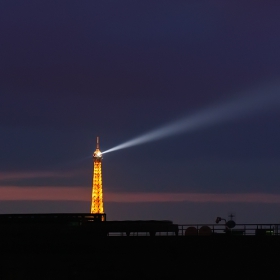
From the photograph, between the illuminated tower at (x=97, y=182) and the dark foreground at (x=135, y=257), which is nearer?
the dark foreground at (x=135, y=257)

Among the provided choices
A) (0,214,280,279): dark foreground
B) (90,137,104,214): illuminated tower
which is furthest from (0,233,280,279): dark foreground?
(90,137,104,214): illuminated tower

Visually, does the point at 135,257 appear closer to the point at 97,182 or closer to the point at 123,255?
the point at 123,255

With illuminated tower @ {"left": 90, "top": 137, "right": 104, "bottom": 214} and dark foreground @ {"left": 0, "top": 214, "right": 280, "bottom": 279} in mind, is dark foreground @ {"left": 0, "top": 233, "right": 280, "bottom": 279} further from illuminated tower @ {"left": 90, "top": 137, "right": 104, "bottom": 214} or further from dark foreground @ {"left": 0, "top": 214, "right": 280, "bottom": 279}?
illuminated tower @ {"left": 90, "top": 137, "right": 104, "bottom": 214}

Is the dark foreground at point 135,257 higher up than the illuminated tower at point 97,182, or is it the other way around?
the illuminated tower at point 97,182

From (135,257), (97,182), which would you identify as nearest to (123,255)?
(135,257)

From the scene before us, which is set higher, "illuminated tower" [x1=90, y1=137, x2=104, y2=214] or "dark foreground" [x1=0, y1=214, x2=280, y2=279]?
"illuminated tower" [x1=90, y1=137, x2=104, y2=214]

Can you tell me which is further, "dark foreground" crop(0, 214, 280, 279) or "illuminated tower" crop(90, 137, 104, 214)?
"illuminated tower" crop(90, 137, 104, 214)

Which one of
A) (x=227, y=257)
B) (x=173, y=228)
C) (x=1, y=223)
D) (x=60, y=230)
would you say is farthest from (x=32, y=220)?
(x=227, y=257)

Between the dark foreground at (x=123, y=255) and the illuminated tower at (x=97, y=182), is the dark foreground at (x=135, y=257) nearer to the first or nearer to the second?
the dark foreground at (x=123, y=255)

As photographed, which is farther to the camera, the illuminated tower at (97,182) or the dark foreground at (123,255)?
the illuminated tower at (97,182)

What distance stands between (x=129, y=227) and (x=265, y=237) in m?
10.0

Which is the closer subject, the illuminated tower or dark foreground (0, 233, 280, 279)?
dark foreground (0, 233, 280, 279)

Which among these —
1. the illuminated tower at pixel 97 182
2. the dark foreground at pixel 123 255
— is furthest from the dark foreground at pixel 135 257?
the illuminated tower at pixel 97 182

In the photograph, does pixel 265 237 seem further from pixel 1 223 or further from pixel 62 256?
pixel 1 223
